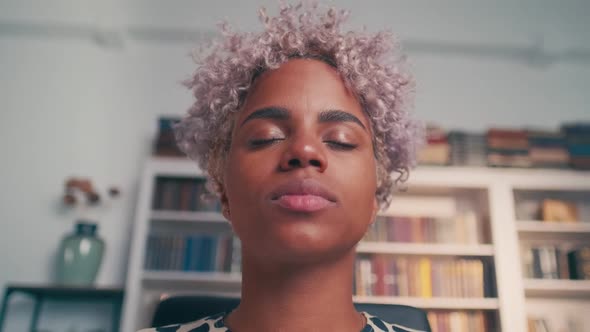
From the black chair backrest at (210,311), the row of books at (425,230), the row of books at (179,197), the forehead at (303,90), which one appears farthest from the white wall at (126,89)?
the forehead at (303,90)

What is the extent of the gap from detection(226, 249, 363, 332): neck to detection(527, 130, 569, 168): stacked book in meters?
2.10

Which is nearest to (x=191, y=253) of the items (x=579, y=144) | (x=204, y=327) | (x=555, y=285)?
(x=204, y=327)

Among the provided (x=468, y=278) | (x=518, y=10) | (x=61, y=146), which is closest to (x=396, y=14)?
(x=518, y=10)

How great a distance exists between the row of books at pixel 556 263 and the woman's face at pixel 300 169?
6.62 ft

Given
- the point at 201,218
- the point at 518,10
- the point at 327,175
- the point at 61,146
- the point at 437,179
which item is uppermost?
the point at 518,10

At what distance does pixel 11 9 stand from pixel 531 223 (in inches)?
135

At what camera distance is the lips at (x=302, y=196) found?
2.19 feet

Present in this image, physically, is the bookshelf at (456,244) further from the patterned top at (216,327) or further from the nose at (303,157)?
the nose at (303,157)

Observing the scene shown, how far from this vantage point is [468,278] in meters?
2.32

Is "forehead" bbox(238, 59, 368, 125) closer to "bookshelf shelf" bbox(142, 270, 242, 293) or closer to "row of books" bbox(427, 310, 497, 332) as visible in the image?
"bookshelf shelf" bbox(142, 270, 242, 293)

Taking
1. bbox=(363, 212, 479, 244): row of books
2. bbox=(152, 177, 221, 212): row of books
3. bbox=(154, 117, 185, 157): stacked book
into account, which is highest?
bbox=(154, 117, 185, 157): stacked book

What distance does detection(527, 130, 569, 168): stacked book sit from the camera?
7.93 ft

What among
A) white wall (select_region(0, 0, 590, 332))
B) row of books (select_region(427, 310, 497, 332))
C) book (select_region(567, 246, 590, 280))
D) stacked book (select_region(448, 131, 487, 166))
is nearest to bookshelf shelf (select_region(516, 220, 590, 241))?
book (select_region(567, 246, 590, 280))

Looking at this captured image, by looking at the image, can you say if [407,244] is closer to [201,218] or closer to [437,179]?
[437,179]
